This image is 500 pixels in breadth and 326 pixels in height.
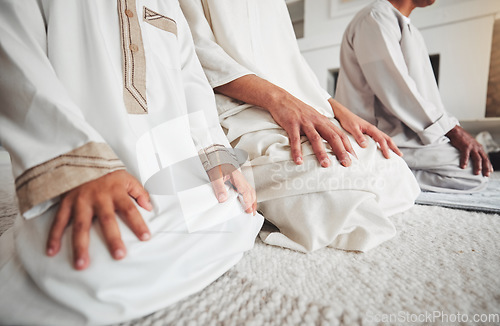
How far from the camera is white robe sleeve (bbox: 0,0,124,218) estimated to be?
302 mm

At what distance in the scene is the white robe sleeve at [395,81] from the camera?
3.08 ft

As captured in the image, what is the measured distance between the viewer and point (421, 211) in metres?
0.75

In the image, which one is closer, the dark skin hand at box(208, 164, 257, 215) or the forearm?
the dark skin hand at box(208, 164, 257, 215)

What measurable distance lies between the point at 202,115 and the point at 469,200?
39.2 inches

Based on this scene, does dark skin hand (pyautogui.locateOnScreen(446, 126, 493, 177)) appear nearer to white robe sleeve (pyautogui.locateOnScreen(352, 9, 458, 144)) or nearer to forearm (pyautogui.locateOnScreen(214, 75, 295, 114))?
white robe sleeve (pyautogui.locateOnScreen(352, 9, 458, 144))

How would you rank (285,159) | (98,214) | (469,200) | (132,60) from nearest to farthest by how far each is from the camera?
(98,214) < (132,60) < (285,159) < (469,200)

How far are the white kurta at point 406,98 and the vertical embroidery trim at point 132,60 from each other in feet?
3.00

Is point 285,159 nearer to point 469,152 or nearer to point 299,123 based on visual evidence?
point 299,123

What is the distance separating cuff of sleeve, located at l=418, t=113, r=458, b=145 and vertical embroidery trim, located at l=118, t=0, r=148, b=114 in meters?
1.01

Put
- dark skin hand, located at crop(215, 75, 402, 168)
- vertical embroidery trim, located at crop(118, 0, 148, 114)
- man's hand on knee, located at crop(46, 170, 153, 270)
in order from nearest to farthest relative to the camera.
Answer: man's hand on knee, located at crop(46, 170, 153, 270)
vertical embroidery trim, located at crop(118, 0, 148, 114)
dark skin hand, located at crop(215, 75, 402, 168)

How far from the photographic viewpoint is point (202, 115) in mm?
528

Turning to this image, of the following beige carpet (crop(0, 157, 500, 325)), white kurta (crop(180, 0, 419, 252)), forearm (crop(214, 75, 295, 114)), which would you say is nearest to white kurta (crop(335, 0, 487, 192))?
white kurta (crop(180, 0, 419, 252))

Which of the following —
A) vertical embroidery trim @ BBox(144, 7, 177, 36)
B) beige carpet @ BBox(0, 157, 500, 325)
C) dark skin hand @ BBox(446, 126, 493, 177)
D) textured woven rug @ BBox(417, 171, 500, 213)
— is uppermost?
vertical embroidery trim @ BBox(144, 7, 177, 36)
